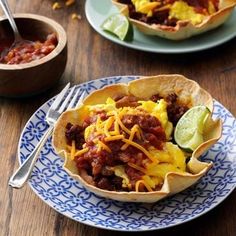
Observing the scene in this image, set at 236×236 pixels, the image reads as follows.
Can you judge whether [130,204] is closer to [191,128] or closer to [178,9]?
[191,128]

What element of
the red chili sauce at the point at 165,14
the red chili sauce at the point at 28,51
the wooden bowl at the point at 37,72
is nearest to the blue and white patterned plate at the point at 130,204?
the wooden bowl at the point at 37,72

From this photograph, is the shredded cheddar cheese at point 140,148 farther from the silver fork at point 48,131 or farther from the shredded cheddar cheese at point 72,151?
the silver fork at point 48,131

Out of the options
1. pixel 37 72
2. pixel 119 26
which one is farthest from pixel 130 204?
pixel 119 26

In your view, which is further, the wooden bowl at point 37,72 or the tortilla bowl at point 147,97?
the wooden bowl at point 37,72

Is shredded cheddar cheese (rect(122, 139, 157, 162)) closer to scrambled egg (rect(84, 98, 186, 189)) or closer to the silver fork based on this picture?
scrambled egg (rect(84, 98, 186, 189))

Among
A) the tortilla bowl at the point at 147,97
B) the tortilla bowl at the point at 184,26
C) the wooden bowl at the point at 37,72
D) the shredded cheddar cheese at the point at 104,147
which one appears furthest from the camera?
the tortilla bowl at the point at 184,26

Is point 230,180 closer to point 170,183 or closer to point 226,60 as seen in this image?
point 170,183

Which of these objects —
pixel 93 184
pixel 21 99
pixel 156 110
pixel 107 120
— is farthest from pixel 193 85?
pixel 21 99
